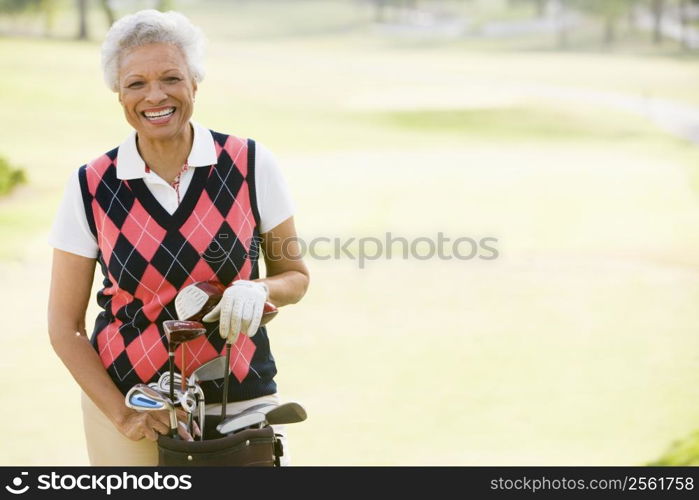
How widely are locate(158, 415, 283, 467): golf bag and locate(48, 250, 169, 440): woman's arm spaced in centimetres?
8

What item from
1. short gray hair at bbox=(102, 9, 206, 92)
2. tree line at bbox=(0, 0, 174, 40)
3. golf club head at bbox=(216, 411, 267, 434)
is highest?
tree line at bbox=(0, 0, 174, 40)

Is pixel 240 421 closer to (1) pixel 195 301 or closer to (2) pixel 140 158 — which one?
(1) pixel 195 301

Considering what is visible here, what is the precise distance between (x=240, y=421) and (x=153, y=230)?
0.33 m

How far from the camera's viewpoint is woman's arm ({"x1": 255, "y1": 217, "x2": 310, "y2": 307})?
6.14 ft

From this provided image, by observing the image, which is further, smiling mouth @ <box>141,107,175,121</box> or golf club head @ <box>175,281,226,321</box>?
smiling mouth @ <box>141,107,175,121</box>

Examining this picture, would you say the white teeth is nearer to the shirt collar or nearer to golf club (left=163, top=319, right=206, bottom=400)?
the shirt collar

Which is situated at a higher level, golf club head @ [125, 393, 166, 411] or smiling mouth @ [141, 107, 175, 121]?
smiling mouth @ [141, 107, 175, 121]

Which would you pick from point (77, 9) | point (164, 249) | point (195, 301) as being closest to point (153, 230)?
point (164, 249)

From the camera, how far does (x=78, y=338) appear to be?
185 centimetres

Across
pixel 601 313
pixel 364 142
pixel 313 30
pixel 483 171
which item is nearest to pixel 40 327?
pixel 601 313

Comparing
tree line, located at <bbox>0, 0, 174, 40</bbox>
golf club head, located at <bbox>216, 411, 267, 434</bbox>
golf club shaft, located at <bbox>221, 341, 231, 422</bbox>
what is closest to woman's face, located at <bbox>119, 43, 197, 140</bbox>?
golf club shaft, located at <bbox>221, 341, 231, 422</bbox>

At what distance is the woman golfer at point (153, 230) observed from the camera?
1800 millimetres

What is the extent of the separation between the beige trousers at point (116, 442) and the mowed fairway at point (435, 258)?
224 centimetres

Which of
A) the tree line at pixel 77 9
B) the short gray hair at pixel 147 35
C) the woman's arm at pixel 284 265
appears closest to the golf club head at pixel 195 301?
the woman's arm at pixel 284 265
